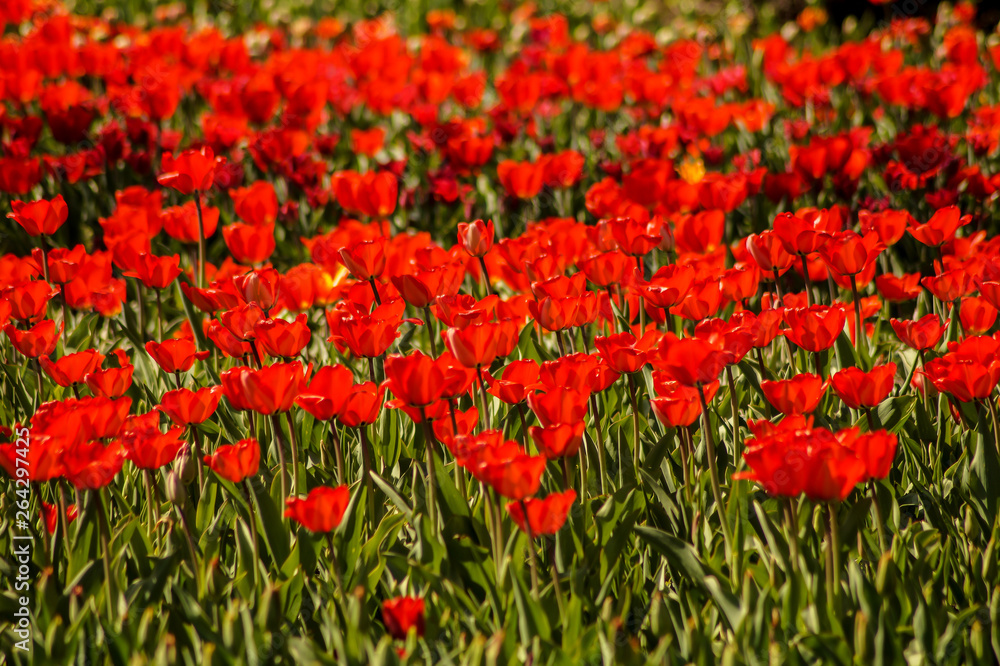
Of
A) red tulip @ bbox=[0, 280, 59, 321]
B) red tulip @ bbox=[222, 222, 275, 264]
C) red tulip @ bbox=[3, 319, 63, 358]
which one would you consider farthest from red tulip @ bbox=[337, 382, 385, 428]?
red tulip @ bbox=[222, 222, 275, 264]

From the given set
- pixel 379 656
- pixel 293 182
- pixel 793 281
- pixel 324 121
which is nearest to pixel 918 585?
pixel 379 656

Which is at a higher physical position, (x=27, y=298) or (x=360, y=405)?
(x=27, y=298)

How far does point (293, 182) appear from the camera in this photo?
13.1 feet

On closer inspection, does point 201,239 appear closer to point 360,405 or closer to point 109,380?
point 109,380

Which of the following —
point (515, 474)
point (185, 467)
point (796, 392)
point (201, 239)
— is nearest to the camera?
point (515, 474)

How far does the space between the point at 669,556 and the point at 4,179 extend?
9.48 feet

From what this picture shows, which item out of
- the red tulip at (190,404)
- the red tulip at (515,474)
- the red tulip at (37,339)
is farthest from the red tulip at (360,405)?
the red tulip at (37,339)

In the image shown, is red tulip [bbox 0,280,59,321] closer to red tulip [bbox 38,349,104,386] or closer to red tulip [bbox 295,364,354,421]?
red tulip [bbox 38,349,104,386]

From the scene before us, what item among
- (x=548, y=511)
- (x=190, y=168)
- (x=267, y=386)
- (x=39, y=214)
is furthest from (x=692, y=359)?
(x=39, y=214)

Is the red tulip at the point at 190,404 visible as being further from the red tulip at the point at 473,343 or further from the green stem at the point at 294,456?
the red tulip at the point at 473,343

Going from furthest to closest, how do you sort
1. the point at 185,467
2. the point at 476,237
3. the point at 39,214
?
1. the point at 39,214
2. the point at 476,237
3. the point at 185,467

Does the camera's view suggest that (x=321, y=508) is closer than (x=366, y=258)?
Yes

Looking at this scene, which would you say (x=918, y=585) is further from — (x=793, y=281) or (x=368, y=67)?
(x=368, y=67)

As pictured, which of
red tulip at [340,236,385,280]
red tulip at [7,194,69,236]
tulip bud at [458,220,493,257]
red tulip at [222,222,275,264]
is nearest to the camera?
red tulip at [340,236,385,280]
